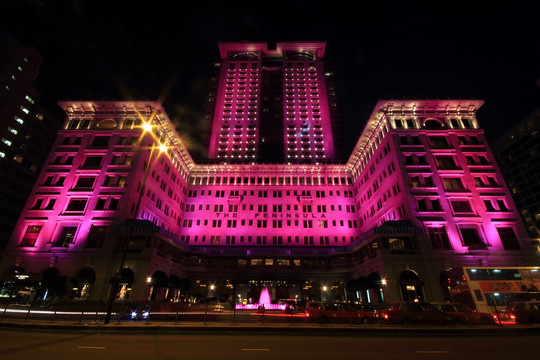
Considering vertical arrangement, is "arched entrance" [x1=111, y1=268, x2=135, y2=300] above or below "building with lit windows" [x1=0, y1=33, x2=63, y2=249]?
below

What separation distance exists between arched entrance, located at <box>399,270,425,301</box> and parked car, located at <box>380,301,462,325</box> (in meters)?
15.6

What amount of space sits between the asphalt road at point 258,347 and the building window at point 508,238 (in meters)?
30.3

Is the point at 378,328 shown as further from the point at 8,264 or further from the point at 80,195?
the point at 8,264

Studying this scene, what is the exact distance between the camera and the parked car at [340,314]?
63.6 feet

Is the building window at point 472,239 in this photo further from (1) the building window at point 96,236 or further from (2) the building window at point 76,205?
(2) the building window at point 76,205

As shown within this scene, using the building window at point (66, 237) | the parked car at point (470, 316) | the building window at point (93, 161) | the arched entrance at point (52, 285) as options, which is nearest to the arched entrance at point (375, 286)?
the parked car at point (470, 316)

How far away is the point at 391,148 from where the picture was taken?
44406 millimetres

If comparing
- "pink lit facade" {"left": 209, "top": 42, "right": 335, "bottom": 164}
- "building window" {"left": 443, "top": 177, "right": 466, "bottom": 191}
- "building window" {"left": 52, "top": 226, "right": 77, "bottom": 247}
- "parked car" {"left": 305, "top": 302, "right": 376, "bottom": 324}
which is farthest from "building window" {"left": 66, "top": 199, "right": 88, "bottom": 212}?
"building window" {"left": 443, "top": 177, "right": 466, "bottom": 191}

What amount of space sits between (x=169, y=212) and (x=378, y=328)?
47.4m

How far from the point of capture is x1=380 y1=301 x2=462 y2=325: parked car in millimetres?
18406

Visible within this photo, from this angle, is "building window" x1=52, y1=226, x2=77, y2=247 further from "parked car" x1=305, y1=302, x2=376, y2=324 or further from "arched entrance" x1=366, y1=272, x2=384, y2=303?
"arched entrance" x1=366, y1=272, x2=384, y2=303

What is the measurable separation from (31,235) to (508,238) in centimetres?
7200

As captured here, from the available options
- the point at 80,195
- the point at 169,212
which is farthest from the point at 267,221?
the point at 80,195

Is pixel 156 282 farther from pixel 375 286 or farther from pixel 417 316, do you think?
pixel 417 316
